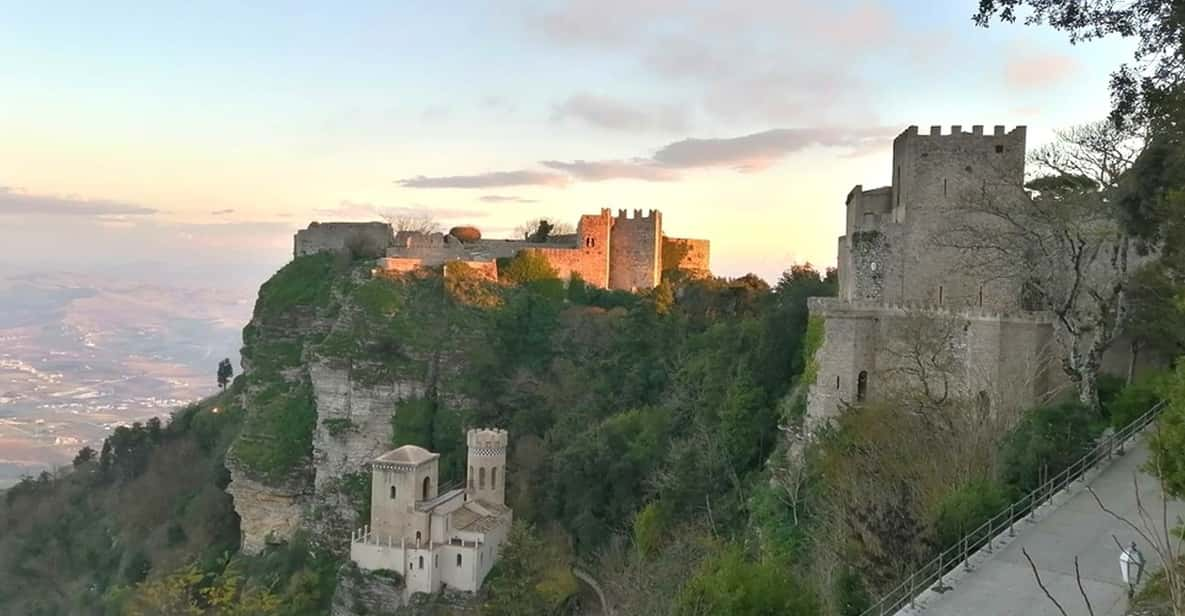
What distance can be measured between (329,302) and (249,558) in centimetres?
1119

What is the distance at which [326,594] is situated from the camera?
107ft

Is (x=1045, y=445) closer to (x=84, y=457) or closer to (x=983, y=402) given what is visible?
(x=983, y=402)

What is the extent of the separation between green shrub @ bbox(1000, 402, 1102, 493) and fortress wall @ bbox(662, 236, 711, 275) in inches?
1075

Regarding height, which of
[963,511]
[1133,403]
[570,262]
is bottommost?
[963,511]

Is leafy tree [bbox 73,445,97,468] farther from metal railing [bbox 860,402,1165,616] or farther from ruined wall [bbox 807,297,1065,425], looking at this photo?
metal railing [bbox 860,402,1165,616]

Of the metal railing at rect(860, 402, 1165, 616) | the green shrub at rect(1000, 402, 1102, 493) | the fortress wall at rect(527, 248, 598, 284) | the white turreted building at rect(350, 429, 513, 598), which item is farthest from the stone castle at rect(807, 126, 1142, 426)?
the fortress wall at rect(527, 248, 598, 284)

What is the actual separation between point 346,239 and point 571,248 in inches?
450

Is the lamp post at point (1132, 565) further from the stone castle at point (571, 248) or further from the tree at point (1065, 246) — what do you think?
the stone castle at point (571, 248)

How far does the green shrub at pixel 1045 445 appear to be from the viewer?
49.9ft

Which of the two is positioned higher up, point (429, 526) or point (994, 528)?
point (994, 528)

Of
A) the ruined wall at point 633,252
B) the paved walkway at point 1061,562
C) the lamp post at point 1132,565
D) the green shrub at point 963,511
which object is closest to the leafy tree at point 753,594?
the paved walkway at point 1061,562

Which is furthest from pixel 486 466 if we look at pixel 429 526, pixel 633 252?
pixel 633 252

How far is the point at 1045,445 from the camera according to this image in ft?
50.0

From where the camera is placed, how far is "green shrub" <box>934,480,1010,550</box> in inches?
523
